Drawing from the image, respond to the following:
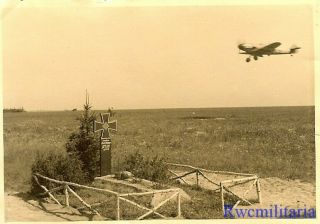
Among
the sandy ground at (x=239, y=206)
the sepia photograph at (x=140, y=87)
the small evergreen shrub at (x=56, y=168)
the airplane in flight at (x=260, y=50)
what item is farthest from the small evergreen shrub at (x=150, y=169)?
the airplane in flight at (x=260, y=50)

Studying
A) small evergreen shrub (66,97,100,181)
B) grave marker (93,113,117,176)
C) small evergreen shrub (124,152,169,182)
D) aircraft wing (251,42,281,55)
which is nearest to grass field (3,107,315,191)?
small evergreen shrub (66,97,100,181)

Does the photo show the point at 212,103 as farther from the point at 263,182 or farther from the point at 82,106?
the point at 82,106

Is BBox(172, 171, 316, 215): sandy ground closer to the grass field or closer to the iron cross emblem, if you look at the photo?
the grass field

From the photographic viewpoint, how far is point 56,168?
6.79 m

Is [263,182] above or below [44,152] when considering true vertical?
below

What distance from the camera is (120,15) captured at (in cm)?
574

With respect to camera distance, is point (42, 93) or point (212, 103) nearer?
point (42, 93)

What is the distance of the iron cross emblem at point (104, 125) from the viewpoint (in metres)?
7.28

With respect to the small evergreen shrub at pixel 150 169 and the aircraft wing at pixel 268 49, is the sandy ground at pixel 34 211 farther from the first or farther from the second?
the aircraft wing at pixel 268 49

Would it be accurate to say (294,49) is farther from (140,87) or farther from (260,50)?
(140,87)

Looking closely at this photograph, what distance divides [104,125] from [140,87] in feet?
3.38

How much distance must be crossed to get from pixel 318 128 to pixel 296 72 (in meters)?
0.89

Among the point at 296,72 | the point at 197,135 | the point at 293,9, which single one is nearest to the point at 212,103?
the point at 296,72

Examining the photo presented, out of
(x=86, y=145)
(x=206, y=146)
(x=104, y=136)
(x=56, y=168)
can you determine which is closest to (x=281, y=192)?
(x=104, y=136)
